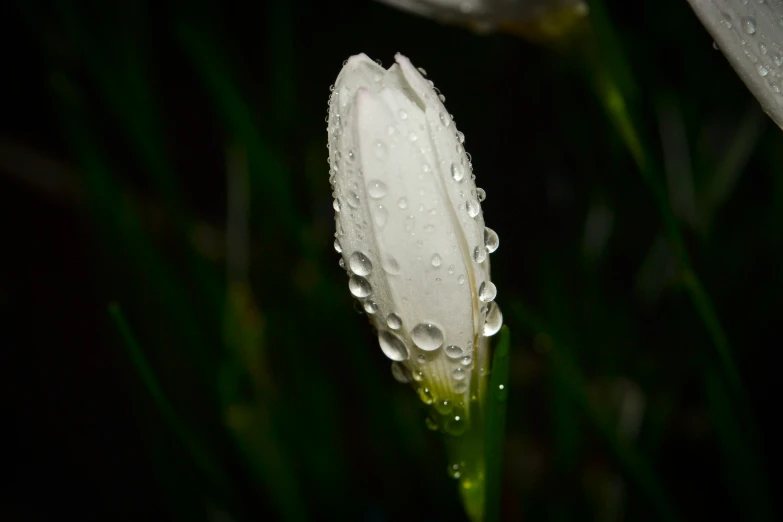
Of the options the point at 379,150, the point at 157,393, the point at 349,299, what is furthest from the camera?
the point at 349,299

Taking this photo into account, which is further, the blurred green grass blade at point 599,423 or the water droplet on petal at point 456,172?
the blurred green grass blade at point 599,423

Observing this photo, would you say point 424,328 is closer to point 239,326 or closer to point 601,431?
point 601,431

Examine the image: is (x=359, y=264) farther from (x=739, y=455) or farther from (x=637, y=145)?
A: (x=739, y=455)

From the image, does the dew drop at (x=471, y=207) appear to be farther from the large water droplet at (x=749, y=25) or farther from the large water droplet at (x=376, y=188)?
A: the large water droplet at (x=749, y=25)

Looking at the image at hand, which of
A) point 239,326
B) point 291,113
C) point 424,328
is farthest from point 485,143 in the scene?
point 424,328

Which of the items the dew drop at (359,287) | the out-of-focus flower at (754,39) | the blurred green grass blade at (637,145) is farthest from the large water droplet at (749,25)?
the dew drop at (359,287)

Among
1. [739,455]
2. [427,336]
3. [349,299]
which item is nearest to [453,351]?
[427,336]
